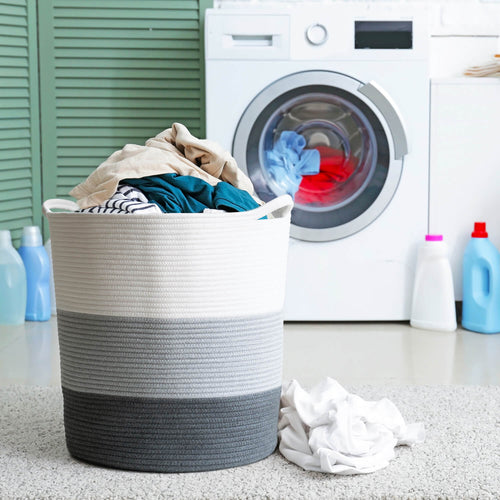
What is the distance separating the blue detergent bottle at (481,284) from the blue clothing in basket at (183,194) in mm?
1421

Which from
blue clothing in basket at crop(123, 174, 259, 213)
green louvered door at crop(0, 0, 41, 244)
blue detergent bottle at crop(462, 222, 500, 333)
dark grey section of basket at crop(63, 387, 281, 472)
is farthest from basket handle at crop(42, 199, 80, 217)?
blue detergent bottle at crop(462, 222, 500, 333)

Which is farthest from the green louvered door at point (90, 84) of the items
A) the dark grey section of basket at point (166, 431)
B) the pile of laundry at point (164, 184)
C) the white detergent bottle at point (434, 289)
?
the dark grey section of basket at point (166, 431)

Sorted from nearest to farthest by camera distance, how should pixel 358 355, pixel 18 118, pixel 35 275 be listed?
pixel 358 355 < pixel 35 275 < pixel 18 118

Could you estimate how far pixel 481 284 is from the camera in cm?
272

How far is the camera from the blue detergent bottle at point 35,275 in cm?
284

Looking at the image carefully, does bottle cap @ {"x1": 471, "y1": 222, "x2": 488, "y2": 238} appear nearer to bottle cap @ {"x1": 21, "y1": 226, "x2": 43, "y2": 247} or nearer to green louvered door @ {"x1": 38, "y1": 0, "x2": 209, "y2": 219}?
green louvered door @ {"x1": 38, "y1": 0, "x2": 209, "y2": 219}

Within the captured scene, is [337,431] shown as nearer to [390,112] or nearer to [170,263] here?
[170,263]

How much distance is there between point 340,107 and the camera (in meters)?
2.69

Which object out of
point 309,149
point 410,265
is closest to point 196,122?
point 309,149

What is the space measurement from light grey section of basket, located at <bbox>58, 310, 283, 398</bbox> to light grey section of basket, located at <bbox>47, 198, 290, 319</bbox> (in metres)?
0.02

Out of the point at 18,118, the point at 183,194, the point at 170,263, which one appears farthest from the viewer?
the point at 18,118

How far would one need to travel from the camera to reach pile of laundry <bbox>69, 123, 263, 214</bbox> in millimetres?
1440

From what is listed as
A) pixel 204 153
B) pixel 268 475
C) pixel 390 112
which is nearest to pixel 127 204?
pixel 204 153

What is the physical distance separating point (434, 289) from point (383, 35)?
0.82 m
